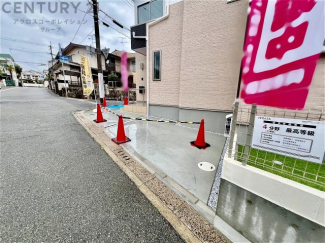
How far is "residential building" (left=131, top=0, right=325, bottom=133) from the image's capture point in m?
4.13

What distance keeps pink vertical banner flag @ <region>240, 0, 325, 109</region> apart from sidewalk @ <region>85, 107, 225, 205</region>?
1546 mm

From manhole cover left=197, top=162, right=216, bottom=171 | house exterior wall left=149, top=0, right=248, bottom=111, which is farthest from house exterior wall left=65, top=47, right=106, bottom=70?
manhole cover left=197, top=162, right=216, bottom=171

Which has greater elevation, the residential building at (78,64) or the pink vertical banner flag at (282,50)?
the residential building at (78,64)

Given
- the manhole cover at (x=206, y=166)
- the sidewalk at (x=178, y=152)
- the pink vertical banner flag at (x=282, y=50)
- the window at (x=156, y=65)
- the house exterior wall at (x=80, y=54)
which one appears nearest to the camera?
the pink vertical banner flag at (x=282, y=50)

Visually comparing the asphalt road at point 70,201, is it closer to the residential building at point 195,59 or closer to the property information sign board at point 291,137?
the property information sign board at point 291,137

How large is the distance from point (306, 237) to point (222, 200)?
2.02 feet

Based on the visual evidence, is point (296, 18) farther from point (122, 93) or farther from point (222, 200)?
point (122, 93)

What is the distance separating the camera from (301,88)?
3.36 ft

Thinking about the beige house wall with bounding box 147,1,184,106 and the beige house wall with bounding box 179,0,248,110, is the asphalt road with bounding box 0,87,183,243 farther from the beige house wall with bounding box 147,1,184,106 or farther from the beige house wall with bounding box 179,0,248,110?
the beige house wall with bounding box 147,1,184,106

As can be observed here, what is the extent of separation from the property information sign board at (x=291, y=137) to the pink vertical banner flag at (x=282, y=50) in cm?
15

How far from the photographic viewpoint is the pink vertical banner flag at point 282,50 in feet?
3.06

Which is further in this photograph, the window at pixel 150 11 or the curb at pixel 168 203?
the window at pixel 150 11

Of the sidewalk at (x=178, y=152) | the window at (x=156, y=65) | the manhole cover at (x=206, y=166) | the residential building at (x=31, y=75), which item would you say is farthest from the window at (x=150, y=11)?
the residential building at (x=31, y=75)

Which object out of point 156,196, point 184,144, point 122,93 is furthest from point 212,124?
point 122,93
